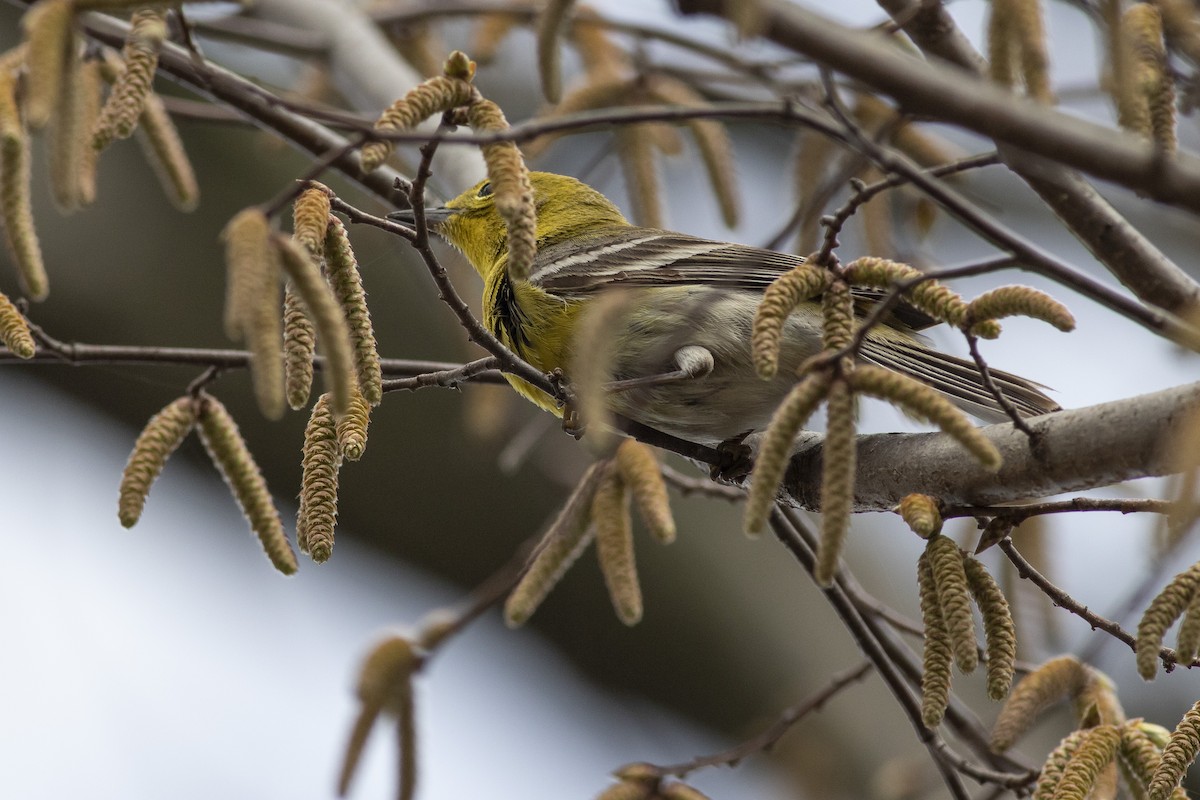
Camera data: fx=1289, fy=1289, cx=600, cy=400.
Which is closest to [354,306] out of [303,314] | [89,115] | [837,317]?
[303,314]

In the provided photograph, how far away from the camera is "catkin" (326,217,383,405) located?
101 inches

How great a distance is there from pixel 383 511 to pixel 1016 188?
513cm

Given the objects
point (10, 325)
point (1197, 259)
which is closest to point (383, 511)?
point (10, 325)

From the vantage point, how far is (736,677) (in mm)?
7098

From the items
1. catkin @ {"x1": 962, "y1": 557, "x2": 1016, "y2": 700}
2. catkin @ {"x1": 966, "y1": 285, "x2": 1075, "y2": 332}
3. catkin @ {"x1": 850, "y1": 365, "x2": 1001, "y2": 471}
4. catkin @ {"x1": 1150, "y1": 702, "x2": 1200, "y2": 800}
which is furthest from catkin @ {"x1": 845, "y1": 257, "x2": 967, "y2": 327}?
catkin @ {"x1": 1150, "y1": 702, "x2": 1200, "y2": 800}

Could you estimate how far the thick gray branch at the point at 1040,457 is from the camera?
8.25ft

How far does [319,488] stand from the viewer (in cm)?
270

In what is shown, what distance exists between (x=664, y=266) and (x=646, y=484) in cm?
195

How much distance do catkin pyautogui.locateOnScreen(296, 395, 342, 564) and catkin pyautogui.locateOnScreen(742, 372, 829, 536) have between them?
2.96ft

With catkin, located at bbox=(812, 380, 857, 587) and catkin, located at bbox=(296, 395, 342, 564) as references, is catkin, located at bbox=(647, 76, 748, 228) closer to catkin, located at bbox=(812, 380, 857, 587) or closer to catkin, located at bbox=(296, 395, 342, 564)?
catkin, located at bbox=(296, 395, 342, 564)

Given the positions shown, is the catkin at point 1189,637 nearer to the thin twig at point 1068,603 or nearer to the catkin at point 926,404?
the catkin at point 926,404

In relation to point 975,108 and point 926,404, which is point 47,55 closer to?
point 975,108

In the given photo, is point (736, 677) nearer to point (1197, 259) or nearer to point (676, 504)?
point (676, 504)

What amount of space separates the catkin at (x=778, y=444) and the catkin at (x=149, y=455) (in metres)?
1.19
